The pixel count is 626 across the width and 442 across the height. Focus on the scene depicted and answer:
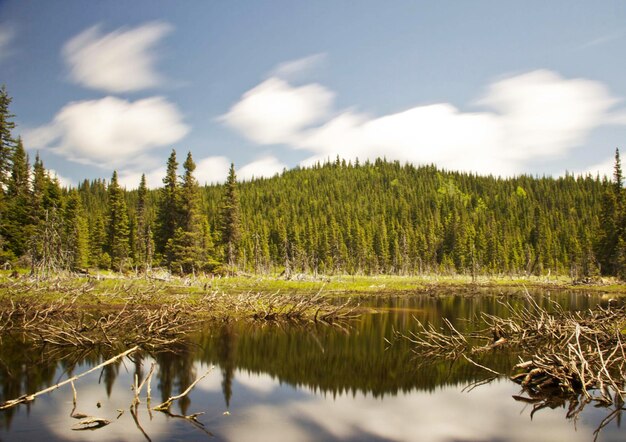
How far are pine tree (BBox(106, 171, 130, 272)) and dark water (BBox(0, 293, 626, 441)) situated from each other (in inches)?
2121

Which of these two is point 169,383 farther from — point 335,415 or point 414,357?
point 414,357

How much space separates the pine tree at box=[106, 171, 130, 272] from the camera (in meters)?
76.2

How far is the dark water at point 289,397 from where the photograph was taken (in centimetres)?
1297

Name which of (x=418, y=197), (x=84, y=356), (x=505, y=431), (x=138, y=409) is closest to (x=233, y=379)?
(x=138, y=409)

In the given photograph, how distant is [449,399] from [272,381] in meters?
6.87

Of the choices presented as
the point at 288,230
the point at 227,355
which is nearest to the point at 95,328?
the point at 227,355

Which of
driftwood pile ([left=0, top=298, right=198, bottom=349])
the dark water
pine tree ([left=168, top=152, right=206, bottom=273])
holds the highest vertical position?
pine tree ([left=168, top=152, right=206, bottom=273])

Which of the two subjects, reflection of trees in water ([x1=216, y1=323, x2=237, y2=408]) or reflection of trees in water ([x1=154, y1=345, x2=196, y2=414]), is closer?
reflection of trees in water ([x1=154, y1=345, x2=196, y2=414])

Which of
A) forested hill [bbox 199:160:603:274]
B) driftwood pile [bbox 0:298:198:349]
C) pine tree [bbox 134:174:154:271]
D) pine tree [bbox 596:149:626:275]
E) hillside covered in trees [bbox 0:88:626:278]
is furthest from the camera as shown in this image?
forested hill [bbox 199:160:603:274]

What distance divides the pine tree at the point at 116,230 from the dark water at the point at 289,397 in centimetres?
5387

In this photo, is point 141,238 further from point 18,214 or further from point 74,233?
point 18,214

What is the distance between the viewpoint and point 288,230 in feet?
445

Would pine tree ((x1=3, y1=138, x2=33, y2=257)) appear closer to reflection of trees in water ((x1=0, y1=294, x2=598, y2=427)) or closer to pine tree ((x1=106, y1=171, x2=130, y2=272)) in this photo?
pine tree ((x1=106, y1=171, x2=130, y2=272))

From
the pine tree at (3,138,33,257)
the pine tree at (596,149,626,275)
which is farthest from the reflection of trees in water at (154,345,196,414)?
the pine tree at (596,149,626,275)
